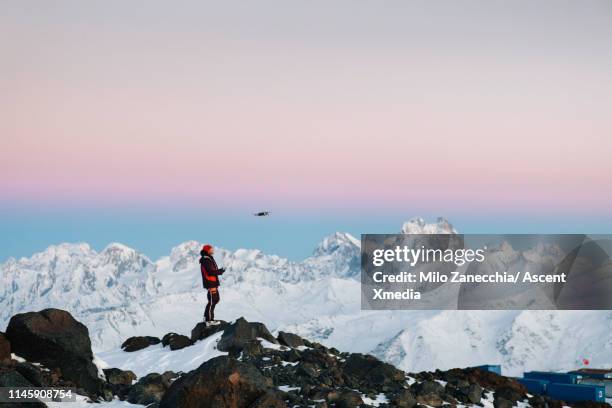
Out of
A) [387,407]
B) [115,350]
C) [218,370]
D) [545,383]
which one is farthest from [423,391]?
[545,383]

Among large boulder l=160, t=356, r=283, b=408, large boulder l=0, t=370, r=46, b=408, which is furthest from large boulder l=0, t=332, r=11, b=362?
large boulder l=160, t=356, r=283, b=408

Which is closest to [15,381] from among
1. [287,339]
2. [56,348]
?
[56,348]

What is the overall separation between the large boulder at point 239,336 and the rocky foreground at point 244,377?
4 cm

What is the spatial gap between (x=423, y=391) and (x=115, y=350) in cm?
1781

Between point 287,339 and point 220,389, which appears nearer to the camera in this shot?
point 220,389

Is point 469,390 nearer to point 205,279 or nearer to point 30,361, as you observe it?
point 205,279

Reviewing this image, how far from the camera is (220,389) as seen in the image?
89.9 feet

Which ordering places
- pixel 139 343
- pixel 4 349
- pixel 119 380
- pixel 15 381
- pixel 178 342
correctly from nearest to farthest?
pixel 15 381 → pixel 4 349 → pixel 119 380 → pixel 178 342 → pixel 139 343

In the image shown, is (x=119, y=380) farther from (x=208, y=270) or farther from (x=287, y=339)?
(x=287, y=339)

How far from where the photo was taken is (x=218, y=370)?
27703mm

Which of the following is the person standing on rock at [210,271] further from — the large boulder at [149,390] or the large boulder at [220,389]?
the large boulder at [220,389]

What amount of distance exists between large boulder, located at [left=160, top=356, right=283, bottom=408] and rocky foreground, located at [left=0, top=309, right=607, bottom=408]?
0.03 m

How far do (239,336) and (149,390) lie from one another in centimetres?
635

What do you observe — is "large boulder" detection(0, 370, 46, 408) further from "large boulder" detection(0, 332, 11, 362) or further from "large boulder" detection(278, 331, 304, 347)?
"large boulder" detection(278, 331, 304, 347)
